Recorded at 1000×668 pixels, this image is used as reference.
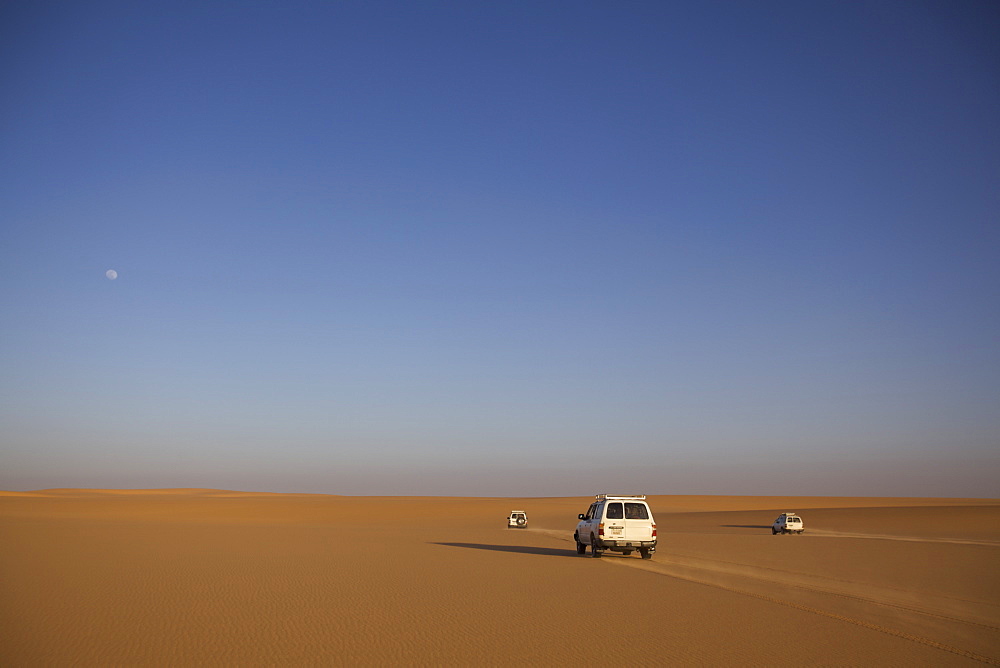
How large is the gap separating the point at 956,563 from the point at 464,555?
15.6 m

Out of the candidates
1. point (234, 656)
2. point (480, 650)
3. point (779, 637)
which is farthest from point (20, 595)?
point (779, 637)

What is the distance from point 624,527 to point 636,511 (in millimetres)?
805

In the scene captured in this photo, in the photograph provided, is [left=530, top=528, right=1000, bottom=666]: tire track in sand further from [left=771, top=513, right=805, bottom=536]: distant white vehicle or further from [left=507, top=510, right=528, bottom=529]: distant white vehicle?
[left=507, top=510, right=528, bottom=529]: distant white vehicle

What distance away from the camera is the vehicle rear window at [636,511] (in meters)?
25.2

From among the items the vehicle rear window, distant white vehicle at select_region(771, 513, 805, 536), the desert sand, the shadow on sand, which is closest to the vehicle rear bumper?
the desert sand

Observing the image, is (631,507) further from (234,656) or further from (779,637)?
(234,656)

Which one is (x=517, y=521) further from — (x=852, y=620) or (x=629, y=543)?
(x=852, y=620)

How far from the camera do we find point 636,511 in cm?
2530

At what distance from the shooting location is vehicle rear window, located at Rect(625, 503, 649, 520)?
2516cm

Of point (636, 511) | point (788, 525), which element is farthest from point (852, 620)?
point (788, 525)

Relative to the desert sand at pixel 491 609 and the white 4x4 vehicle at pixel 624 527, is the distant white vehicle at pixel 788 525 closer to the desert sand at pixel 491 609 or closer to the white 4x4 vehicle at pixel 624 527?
the desert sand at pixel 491 609

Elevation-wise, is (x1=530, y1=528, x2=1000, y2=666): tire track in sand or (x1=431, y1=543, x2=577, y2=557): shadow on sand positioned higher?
(x1=530, y1=528, x2=1000, y2=666): tire track in sand

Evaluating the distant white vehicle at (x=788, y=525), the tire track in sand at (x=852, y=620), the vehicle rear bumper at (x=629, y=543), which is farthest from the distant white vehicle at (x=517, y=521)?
the tire track in sand at (x=852, y=620)

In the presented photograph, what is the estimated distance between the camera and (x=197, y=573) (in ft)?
65.1
